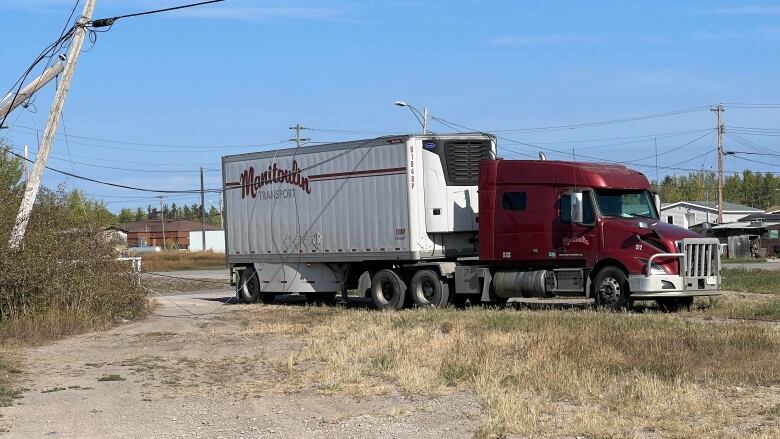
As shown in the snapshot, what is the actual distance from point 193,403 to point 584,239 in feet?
37.9

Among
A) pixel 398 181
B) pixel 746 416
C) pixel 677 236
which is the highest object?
pixel 398 181

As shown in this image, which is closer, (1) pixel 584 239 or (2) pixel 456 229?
(1) pixel 584 239

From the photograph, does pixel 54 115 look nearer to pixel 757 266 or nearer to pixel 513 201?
pixel 513 201

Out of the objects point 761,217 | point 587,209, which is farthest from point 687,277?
point 761,217

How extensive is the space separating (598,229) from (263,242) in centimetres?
961

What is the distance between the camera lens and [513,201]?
2183cm

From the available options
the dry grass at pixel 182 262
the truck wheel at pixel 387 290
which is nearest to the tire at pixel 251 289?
the truck wheel at pixel 387 290

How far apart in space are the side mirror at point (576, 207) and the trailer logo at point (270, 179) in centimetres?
718

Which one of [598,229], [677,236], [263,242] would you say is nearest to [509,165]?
[598,229]

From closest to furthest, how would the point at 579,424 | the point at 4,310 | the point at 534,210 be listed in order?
the point at 579,424, the point at 4,310, the point at 534,210

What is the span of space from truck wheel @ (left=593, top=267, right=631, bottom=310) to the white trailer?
362 centimetres

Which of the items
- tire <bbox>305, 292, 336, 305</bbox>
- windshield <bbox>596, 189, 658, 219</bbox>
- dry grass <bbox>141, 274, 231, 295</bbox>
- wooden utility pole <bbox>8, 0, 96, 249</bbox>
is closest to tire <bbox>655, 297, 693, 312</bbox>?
windshield <bbox>596, 189, 658, 219</bbox>

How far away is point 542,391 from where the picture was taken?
445 inches

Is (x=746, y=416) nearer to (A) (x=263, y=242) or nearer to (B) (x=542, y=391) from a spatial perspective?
(B) (x=542, y=391)
